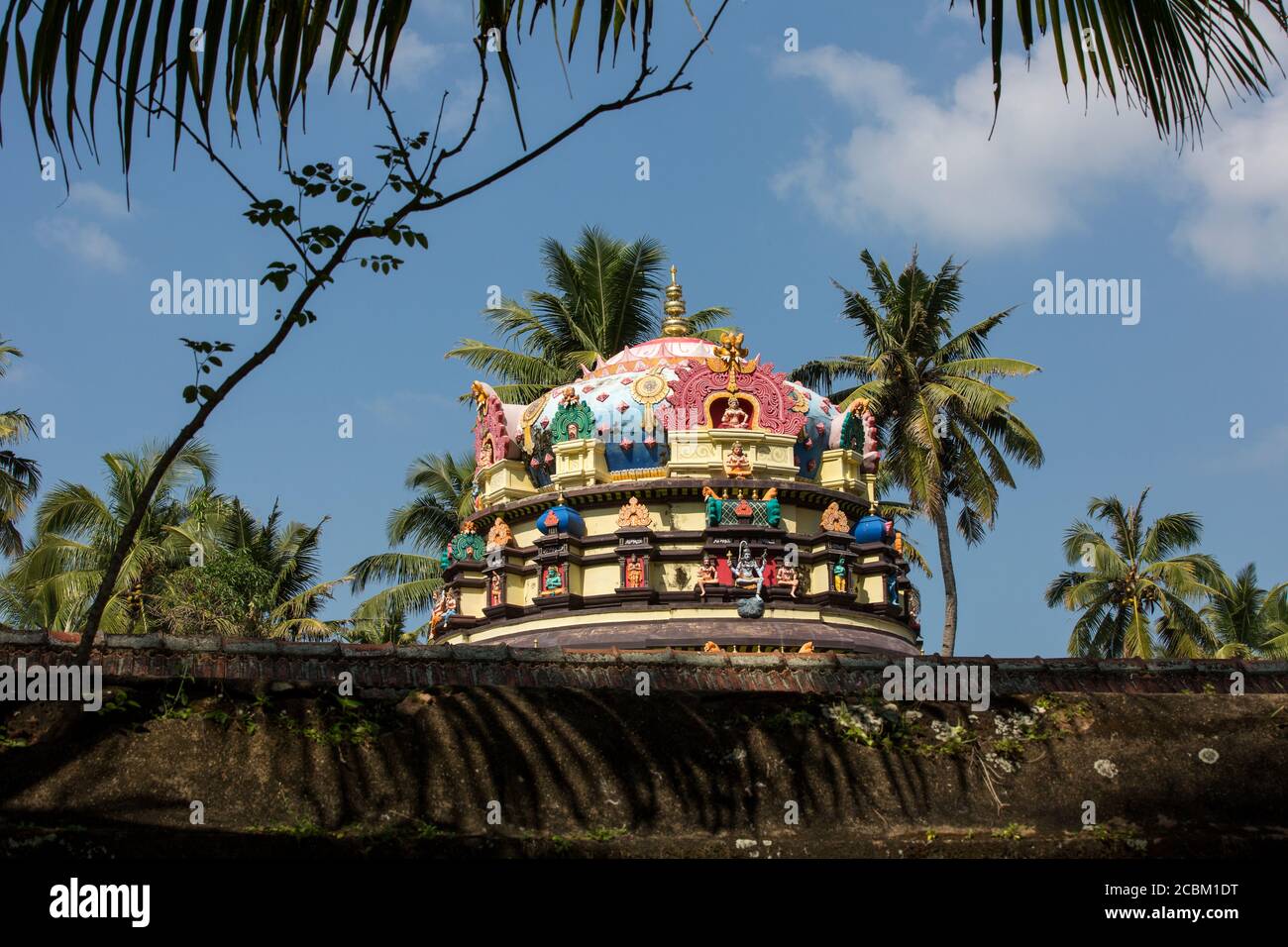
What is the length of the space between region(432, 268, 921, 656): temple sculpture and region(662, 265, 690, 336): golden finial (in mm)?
1590

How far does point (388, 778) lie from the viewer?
7.78 meters

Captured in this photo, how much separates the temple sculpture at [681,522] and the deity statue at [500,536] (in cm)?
4

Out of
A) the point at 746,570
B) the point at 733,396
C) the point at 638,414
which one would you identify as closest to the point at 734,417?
the point at 733,396

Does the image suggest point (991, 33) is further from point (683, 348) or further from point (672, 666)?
point (683, 348)

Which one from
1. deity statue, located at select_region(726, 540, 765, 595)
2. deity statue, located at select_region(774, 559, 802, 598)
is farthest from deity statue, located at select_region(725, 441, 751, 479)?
deity statue, located at select_region(774, 559, 802, 598)

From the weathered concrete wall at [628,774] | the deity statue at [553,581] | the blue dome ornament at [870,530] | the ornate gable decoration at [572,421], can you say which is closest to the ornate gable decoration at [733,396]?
the ornate gable decoration at [572,421]

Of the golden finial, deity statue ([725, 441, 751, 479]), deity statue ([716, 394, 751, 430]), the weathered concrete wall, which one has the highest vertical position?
the golden finial

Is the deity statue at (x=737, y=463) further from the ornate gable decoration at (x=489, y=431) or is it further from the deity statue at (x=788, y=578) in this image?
the ornate gable decoration at (x=489, y=431)

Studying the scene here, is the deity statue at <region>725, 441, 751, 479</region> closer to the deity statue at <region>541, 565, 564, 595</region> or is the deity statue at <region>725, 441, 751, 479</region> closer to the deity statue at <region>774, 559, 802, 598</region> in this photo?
the deity statue at <region>774, 559, 802, 598</region>

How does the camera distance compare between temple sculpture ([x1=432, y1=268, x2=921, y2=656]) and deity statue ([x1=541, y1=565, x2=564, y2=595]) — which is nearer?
temple sculpture ([x1=432, y1=268, x2=921, y2=656])

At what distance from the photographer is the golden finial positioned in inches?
1356

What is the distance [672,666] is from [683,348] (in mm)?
21976
